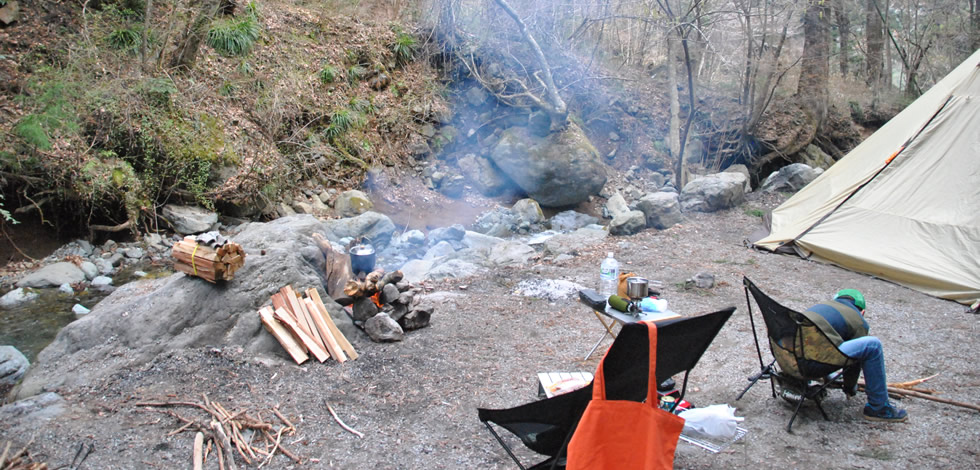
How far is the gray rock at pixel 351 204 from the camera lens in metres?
10.4

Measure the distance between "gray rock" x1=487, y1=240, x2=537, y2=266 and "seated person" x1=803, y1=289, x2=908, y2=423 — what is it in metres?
4.49

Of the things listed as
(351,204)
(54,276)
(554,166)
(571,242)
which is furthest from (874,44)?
(54,276)

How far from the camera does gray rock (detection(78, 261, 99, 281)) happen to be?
22.7 ft

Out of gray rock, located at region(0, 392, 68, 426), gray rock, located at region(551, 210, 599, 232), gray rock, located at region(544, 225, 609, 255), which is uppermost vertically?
gray rock, located at region(0, 392, 68, 426)

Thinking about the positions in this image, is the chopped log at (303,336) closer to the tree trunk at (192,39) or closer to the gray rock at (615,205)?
the tree trunk at (192,39)

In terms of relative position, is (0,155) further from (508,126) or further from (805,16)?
(805,16)

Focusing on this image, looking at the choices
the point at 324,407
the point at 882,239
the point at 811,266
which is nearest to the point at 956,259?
the point at 882,239

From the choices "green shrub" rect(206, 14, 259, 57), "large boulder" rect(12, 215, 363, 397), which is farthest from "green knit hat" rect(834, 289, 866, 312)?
"green shrub" rect(206, 14, 259, 57)

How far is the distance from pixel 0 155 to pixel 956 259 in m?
11.2

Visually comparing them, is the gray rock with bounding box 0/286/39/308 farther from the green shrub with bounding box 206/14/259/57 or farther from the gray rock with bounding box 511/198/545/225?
the gray rock with bounding box 511/198/545/225

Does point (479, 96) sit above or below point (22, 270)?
above

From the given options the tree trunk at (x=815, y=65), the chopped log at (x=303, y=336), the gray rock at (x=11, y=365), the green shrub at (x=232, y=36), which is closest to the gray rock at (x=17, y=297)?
the gray rock at (x=11, y=365)

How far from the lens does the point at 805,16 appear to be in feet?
42.8

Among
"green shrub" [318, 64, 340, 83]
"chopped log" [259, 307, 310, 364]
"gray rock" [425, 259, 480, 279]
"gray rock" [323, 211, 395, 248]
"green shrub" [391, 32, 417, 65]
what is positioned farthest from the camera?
"green shrub" [391, 32, 417, 65]
